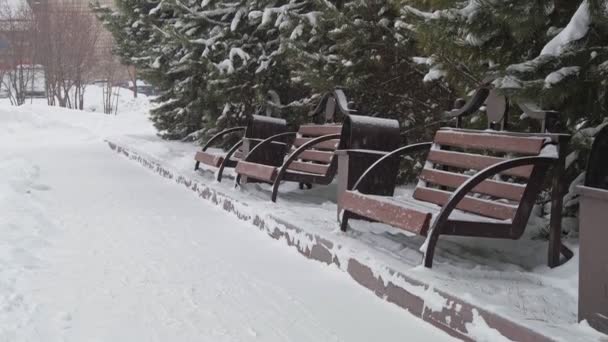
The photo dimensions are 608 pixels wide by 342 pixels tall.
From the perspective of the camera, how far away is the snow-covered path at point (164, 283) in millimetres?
3104

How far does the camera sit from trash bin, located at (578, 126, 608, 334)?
2.54 meters

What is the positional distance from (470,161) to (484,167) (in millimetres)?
154

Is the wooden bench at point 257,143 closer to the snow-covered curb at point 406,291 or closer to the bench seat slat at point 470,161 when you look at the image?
the snow-covered curb at point 406,291

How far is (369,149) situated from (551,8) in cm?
198

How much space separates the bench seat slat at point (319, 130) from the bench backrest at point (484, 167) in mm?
1831

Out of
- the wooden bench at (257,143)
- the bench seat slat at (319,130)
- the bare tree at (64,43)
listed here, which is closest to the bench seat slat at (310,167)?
the bench seat slat at (319,130)

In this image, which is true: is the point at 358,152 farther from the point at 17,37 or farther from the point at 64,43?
the point at 17,37

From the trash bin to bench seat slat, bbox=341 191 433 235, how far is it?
96 cm

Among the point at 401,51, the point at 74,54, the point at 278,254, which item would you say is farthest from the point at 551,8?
the point at 74,54

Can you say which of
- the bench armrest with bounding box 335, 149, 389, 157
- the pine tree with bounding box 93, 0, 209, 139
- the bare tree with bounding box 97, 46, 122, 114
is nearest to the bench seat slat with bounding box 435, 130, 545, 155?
the bench armrest with bounding box 335, 149, 389, 157

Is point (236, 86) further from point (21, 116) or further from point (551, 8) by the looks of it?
Answer: point (21, 116)

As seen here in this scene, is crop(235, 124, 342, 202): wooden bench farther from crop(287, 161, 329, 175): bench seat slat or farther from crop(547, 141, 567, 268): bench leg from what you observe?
crop(547, 141, 567, 268): bench leg

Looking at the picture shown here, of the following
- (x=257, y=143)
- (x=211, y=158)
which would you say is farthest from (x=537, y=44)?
(x=211, y=158)

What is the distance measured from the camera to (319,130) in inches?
263
